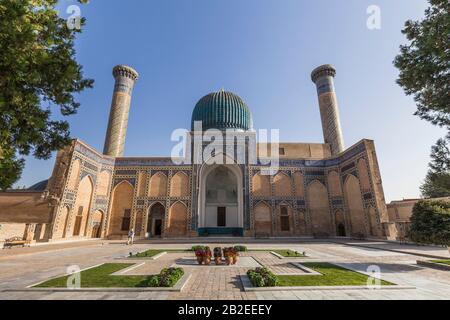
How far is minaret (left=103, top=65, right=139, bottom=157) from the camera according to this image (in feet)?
83.1

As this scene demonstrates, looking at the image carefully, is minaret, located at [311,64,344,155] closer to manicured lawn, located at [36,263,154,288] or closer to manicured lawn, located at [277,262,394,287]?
manicured lawn, located at [277,262,394,287]

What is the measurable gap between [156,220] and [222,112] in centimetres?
1325

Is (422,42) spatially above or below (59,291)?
above

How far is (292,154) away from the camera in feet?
87.1

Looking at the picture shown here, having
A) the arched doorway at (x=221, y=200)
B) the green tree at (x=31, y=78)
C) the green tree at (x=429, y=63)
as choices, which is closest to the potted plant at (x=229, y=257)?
the green tree at (x=31, y=78)

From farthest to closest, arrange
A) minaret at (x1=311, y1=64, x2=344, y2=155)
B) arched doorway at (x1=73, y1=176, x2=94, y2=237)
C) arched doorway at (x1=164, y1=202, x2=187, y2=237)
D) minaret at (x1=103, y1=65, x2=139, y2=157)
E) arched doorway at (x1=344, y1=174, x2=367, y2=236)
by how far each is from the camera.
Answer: minaret at (x1=311, y1=64, x2=344, y2=155)
minaret at (x1=103, y1=65, x2=139, y2=157)
arched doorway at (x1=164, y1=202, x2=187, y2=237)
arched doorway at (x1=344, y1=174, x2=367, y2=236)
arched doorway at (x1=73, y1=176, x2=94, y2=237)

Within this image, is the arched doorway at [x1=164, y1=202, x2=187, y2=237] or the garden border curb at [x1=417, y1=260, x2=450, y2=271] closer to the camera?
the garden border curb at [x1=417, y1=260, x2=450, y2=271]

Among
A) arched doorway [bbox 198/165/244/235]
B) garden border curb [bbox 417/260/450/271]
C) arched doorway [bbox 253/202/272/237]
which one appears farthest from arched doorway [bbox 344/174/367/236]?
garden border curb [bbox 417/260/450/271]

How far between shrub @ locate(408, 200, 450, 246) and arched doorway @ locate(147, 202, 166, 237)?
62.9 ft

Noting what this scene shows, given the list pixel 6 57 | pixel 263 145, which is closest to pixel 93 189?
pixel 263 145

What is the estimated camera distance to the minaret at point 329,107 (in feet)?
86.3
